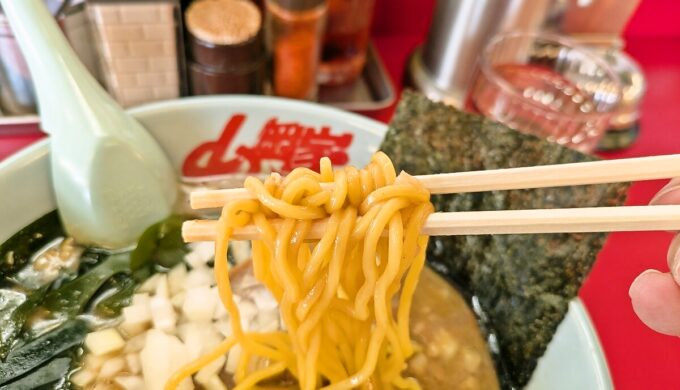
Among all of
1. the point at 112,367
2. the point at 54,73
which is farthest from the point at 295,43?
the point at 112,367

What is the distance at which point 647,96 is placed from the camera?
5.20ft

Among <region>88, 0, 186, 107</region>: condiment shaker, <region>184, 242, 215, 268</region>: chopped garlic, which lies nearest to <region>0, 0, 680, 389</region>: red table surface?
<region>88, 0, 186, 107</region>: condiment shaker

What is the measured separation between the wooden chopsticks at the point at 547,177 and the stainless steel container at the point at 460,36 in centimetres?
64

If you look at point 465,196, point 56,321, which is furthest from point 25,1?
point 465,196

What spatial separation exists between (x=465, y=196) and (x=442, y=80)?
539mm

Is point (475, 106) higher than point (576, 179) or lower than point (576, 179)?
lower

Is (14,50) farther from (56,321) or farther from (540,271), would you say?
(540,271)

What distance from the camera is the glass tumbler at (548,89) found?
3.92 feet

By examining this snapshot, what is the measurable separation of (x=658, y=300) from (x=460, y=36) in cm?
85

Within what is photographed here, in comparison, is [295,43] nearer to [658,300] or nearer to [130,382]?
[130,382]

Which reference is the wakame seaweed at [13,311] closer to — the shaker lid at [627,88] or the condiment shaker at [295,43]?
the condiment shaker at [295,43]

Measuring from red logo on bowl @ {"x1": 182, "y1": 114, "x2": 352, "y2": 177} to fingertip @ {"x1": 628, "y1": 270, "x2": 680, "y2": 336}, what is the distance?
2.01ft

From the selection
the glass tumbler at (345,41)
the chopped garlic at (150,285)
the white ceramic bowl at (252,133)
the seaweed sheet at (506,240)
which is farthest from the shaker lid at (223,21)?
the chopped garlic at (150,285)

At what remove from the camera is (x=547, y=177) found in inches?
26.7
